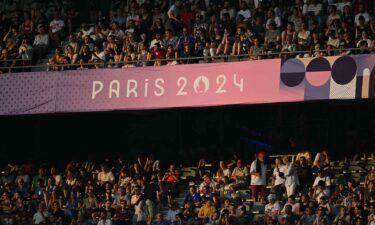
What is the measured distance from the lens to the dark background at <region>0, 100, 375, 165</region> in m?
32.2

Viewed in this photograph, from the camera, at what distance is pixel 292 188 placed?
95.3ft

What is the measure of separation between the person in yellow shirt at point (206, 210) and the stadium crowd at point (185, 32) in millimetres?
3765

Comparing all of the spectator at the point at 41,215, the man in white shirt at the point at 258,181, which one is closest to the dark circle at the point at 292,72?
the man in white shirt at the point at 258,181

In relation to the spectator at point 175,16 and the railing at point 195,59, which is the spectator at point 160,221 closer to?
the railing at point 195,59

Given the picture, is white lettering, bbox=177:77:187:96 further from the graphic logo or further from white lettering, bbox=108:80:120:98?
white lettering, bbox=108:80:120:98

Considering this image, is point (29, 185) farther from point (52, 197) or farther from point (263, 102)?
point (263, 102)

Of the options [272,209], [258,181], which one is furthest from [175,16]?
[272,209]

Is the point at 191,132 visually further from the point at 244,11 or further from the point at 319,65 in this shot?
the point at 319,65

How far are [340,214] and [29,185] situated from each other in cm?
936

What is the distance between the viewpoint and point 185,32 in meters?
32.2

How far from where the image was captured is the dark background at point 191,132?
32219 mm

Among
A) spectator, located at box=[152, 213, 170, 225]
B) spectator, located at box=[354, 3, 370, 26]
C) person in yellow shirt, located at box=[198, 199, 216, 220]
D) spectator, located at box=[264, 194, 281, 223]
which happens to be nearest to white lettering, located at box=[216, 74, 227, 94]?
person in yellow shirt, located at box=[198, 199, 216, 220]

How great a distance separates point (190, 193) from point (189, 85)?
8.76ft

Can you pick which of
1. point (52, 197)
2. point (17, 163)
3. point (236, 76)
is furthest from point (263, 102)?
point (17, 163)
